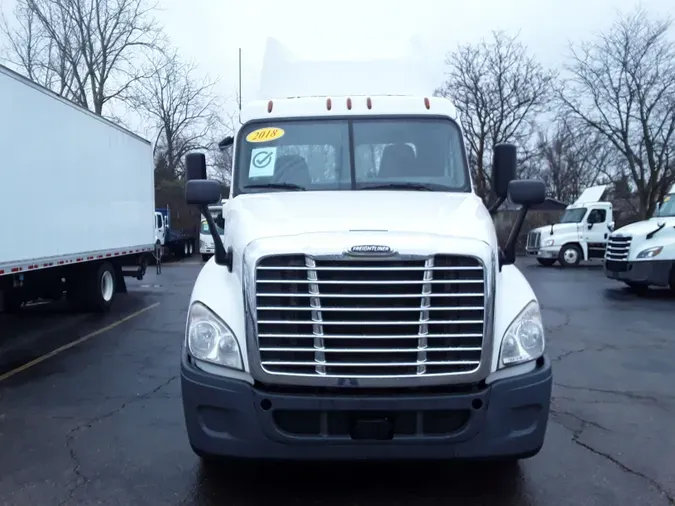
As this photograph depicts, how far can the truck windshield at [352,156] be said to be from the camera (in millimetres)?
5141

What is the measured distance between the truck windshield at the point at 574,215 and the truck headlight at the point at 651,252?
33.2 ft

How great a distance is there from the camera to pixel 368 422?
350 cm

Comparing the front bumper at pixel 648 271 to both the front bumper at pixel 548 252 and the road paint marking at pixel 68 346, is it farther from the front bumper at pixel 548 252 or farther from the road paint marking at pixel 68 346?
the road paint marking at pixel 68 346

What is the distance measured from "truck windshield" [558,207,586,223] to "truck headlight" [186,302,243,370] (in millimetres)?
22143

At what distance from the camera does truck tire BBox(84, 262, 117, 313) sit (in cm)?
1155

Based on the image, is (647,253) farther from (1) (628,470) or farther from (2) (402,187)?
(2) (402,187)

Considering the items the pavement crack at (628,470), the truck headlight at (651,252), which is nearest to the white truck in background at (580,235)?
the truck headlight at (651,252)

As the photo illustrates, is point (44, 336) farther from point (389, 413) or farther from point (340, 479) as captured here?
point (389, 413)

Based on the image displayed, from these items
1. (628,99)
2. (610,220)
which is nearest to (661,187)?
(628,99)

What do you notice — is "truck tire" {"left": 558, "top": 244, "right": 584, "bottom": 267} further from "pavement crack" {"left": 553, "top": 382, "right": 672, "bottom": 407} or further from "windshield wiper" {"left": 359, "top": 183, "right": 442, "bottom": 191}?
"windshield wiper" {"left": 359, "top": 183, "right": 442, "bottom": 191}

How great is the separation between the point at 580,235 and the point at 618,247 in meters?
9.51

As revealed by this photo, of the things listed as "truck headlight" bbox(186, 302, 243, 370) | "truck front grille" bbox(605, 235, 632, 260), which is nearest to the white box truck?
"truck headlight" bbox(186, 302, 243, 370)

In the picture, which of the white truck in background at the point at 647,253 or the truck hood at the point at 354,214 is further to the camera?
the white truck in background at the point at 647,253

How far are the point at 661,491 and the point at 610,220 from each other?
20.9m
